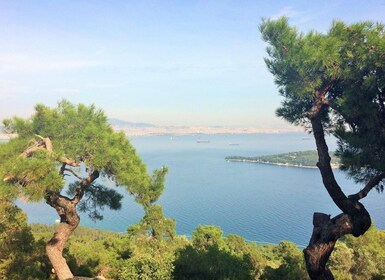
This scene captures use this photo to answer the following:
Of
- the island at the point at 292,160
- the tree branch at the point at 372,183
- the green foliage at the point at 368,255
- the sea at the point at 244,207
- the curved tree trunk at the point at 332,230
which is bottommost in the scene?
the sea at the point at 244,207

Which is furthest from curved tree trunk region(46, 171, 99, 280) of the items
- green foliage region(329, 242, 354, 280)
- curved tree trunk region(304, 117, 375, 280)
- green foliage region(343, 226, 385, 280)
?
green foliage region(343, 226, 385, 280)

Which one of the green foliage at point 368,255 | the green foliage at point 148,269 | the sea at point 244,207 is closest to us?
the green foliage at point 148,269

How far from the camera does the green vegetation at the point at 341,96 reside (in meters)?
3.66

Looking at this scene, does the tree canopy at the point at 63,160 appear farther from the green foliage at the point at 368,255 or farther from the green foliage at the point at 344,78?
the green foliage at the point at 368,255

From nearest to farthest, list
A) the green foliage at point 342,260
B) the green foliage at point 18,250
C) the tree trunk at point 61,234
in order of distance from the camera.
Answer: the tree trunk at point 61,234 → the green foliage at point 18,250 → the green foliage at point 342,260

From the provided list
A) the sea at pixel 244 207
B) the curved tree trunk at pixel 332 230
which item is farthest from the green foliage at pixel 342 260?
the sea at pixel 244 207

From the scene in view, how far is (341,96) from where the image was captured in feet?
13.7

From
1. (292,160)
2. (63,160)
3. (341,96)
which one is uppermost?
(341,96)

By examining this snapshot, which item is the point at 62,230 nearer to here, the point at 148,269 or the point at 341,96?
the point at 148,269

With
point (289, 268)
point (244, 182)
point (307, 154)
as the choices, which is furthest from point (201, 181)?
point (289, 268)

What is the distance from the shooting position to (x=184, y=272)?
5941 mm

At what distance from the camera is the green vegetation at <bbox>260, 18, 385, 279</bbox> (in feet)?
12.0

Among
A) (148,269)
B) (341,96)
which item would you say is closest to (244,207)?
(148,269)

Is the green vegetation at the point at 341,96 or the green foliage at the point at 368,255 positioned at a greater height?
the green vegetation at the point at 341,96
